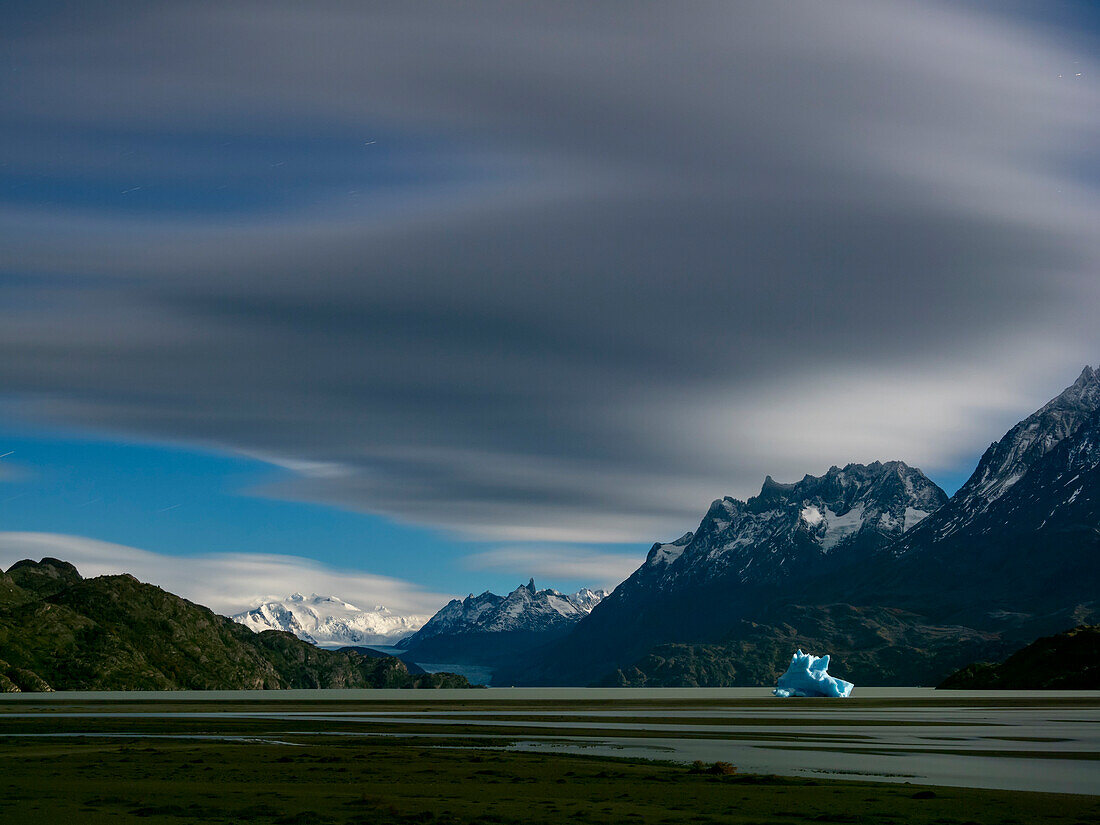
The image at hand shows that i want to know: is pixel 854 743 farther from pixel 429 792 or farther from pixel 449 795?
pixel 449 795

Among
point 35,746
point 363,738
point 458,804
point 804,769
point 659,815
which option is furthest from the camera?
point 363,738

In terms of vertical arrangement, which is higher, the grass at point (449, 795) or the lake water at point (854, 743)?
the grass at point (449, 795)

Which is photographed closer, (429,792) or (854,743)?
(429,792)

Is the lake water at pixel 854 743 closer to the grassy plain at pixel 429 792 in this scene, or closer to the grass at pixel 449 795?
the grassy plain at pixel 429 792

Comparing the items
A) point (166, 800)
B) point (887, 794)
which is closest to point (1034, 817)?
point (887, 794)

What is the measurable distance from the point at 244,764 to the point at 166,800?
25084mm

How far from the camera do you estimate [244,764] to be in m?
84.2

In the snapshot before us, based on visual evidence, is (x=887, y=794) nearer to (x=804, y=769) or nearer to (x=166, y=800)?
(x=804, y=769)

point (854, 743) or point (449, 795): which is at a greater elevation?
point (449, 795)

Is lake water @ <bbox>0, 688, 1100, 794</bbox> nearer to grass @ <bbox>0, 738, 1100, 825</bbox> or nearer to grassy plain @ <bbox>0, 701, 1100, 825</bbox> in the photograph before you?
grassy plain @ <bbox>0, 701, 1100, 825</bbox>

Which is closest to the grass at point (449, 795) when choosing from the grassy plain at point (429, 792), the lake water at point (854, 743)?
the grassy plain at point (429, 792)

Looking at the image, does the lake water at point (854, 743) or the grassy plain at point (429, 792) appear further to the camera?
the lake water at point (854, 743)

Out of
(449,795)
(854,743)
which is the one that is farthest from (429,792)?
(854,743)

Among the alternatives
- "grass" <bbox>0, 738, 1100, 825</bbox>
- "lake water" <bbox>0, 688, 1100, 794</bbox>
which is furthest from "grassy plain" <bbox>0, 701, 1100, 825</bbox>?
"lake water" <bbox>0, 688, 1100, 794</bbox>
